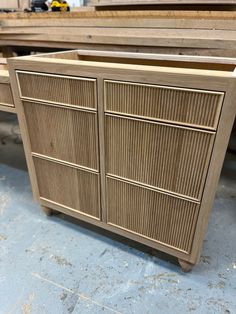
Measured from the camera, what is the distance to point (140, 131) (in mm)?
724

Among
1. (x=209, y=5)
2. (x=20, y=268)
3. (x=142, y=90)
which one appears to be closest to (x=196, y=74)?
(x=142, y=90)

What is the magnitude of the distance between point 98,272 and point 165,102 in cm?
71

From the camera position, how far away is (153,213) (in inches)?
33.8

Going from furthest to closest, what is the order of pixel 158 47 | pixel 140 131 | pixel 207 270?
pixel 158 47 < pixel 207 270 < pixel 140 131

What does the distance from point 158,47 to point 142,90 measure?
1.83ft

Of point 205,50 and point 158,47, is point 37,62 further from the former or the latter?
point 205,50

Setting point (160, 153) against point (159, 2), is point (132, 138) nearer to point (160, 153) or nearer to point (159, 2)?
point (160, 153)

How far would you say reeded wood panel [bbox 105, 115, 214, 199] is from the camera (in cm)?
67

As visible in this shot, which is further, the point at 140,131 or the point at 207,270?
the point at 207,270

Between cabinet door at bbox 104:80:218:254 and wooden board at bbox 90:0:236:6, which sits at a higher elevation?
wooden board at bbox 90:0:236:6

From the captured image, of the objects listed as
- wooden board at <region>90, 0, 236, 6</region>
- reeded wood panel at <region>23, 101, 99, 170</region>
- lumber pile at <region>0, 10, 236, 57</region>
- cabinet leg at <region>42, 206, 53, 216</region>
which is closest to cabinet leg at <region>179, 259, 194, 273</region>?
reeded wood panel at <region>23, 101, 99, 170</region>

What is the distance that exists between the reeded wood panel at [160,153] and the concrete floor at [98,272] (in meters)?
0.39

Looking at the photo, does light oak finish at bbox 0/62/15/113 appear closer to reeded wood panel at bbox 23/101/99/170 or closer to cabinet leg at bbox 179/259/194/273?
reeded wood panel at bbox 23/101/99/170

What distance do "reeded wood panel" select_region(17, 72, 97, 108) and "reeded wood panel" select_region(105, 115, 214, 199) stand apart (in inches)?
4.0
